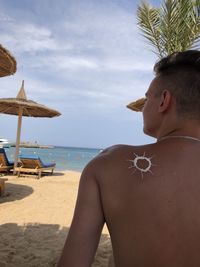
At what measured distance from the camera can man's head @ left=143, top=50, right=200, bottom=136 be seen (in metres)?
0.98

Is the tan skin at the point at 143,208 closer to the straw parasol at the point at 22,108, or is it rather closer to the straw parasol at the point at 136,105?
the straw parasol at the point at 136,105

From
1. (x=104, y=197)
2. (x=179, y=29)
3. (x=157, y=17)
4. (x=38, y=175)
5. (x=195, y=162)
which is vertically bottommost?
(x=38, y=175)

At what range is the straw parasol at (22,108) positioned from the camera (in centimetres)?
1146

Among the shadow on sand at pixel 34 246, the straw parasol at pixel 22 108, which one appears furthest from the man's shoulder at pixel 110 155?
the straw parasol at pixel 22 108

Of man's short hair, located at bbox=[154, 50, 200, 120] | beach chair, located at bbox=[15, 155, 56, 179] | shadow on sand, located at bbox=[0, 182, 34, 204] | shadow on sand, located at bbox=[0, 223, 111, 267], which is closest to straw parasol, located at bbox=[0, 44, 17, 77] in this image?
shadow on sand, located at bbox=[0, 182, 34, 204]

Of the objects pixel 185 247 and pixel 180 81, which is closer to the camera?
pixel 185 247

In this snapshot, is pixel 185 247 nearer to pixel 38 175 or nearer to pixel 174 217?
pixel 174 217

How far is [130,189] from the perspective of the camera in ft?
2.98

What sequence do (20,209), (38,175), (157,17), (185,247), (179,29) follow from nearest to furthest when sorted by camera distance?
(185,247) < (179,29) < (157,17) < (20,209) < (38,175)

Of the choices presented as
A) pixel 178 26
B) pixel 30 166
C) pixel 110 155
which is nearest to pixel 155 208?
pixel 110 155

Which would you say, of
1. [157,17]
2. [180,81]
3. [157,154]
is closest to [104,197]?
[157,154]

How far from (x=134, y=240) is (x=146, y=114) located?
0.39 metres

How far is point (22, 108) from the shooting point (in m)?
12.1

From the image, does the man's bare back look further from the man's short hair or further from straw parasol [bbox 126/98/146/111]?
straw parasol [bbox 126/98/146/111]
